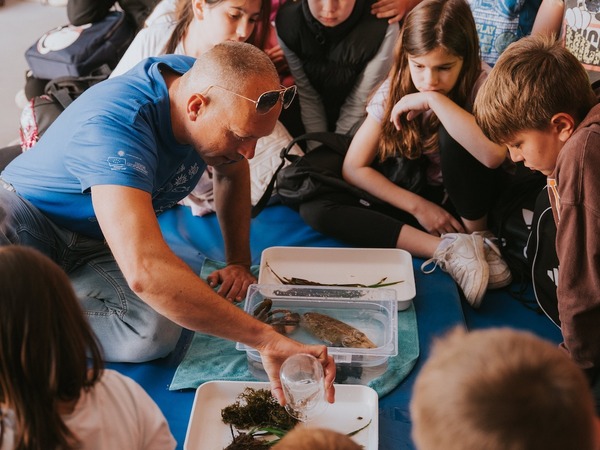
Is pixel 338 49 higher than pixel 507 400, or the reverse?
pixel 507 400

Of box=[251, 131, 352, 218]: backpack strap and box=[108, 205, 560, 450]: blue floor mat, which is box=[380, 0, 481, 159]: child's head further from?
box=[108, 205, 560, 450]: blue floor mat

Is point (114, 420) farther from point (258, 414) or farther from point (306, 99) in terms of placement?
point (306, 99)

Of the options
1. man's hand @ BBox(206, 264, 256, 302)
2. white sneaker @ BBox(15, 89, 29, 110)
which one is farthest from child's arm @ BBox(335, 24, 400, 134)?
white sneaker @ BBox(15, 89, 29, 110)

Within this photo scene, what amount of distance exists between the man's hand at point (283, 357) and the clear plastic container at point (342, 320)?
18 cm

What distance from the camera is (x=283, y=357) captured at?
1649 mm

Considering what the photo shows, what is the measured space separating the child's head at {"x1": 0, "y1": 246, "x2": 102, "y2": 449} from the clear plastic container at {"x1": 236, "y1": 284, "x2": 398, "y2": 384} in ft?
2.56

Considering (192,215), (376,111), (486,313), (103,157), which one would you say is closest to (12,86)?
(192,215)

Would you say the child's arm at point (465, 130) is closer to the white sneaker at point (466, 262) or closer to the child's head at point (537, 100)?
the white sneaker at point (466, 262)

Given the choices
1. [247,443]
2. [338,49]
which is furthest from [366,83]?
[247,443]

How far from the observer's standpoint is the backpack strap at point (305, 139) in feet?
8.23

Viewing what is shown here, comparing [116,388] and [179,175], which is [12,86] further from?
[116,388]

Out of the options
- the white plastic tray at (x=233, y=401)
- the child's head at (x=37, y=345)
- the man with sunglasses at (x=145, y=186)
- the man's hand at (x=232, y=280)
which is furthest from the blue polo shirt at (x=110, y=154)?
the child's head at (x=37, y=345)

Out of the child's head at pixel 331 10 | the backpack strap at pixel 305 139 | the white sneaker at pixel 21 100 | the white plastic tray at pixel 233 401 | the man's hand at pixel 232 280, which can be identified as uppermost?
the child's head at pixel 331 10

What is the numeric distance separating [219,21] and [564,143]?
4.16 feet
